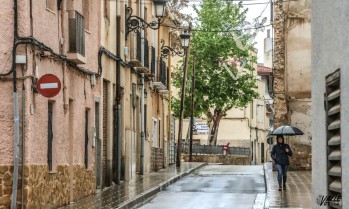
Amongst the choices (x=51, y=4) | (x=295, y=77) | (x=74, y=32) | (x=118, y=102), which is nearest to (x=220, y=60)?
(x=295, y=77)

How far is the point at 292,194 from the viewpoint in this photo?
70.9ft

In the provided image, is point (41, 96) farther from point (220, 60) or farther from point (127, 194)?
point (220, 60)

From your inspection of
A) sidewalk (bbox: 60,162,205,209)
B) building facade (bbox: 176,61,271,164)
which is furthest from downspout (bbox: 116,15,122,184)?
building facade (bbox: 176,61,271,164)

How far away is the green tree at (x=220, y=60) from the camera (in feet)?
198

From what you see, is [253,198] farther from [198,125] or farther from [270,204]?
[198,125]

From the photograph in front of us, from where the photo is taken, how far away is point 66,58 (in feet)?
62.7

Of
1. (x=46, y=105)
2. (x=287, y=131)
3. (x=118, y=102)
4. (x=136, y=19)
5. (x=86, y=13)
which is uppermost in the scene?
(x=136, y=19)

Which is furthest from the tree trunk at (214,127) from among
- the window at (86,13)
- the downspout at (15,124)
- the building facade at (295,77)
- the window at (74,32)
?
the downspout at (15,124)

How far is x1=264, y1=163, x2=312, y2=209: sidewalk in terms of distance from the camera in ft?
60.8

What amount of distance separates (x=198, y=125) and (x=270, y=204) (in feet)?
175

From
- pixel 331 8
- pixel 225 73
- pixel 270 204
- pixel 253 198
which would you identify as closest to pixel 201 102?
pixel 225 73

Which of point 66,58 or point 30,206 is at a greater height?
point 66,58

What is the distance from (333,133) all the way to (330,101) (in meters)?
0.34

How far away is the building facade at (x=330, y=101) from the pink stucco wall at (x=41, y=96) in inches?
292
